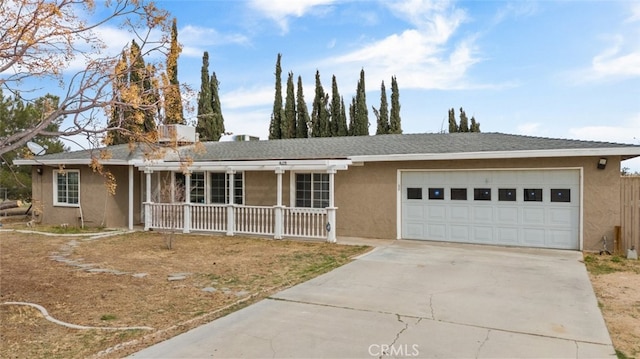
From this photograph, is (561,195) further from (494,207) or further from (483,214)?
(483,214)

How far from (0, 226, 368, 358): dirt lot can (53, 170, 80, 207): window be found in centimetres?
346

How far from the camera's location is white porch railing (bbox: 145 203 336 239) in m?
12.6

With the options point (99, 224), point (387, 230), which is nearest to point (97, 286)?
point (387, 230)

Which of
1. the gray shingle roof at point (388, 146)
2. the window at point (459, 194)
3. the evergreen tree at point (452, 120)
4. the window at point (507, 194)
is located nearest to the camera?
the gray shingle roof at point (388, 146)

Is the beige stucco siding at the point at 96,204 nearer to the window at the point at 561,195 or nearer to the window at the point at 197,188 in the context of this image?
the window at the point at 197,188

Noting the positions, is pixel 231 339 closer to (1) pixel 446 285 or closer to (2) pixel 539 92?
(1) pixel 446 285

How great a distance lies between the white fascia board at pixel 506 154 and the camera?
9.69 meters

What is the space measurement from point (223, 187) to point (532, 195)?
974 cm

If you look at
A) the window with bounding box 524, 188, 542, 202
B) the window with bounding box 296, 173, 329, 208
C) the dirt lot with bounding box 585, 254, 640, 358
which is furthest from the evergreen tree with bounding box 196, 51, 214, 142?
the dirt lot with bounding box 585, 254, 640, 358

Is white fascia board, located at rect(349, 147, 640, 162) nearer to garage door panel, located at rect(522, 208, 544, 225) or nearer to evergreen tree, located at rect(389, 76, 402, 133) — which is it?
garage door panel, located at rect(522, 208, 544, 225)

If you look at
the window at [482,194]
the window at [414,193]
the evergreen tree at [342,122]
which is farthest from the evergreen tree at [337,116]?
the window at [482,194]

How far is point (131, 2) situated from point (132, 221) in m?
10.6

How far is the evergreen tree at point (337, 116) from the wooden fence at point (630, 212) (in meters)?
22.7

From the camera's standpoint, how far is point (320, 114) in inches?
1256
